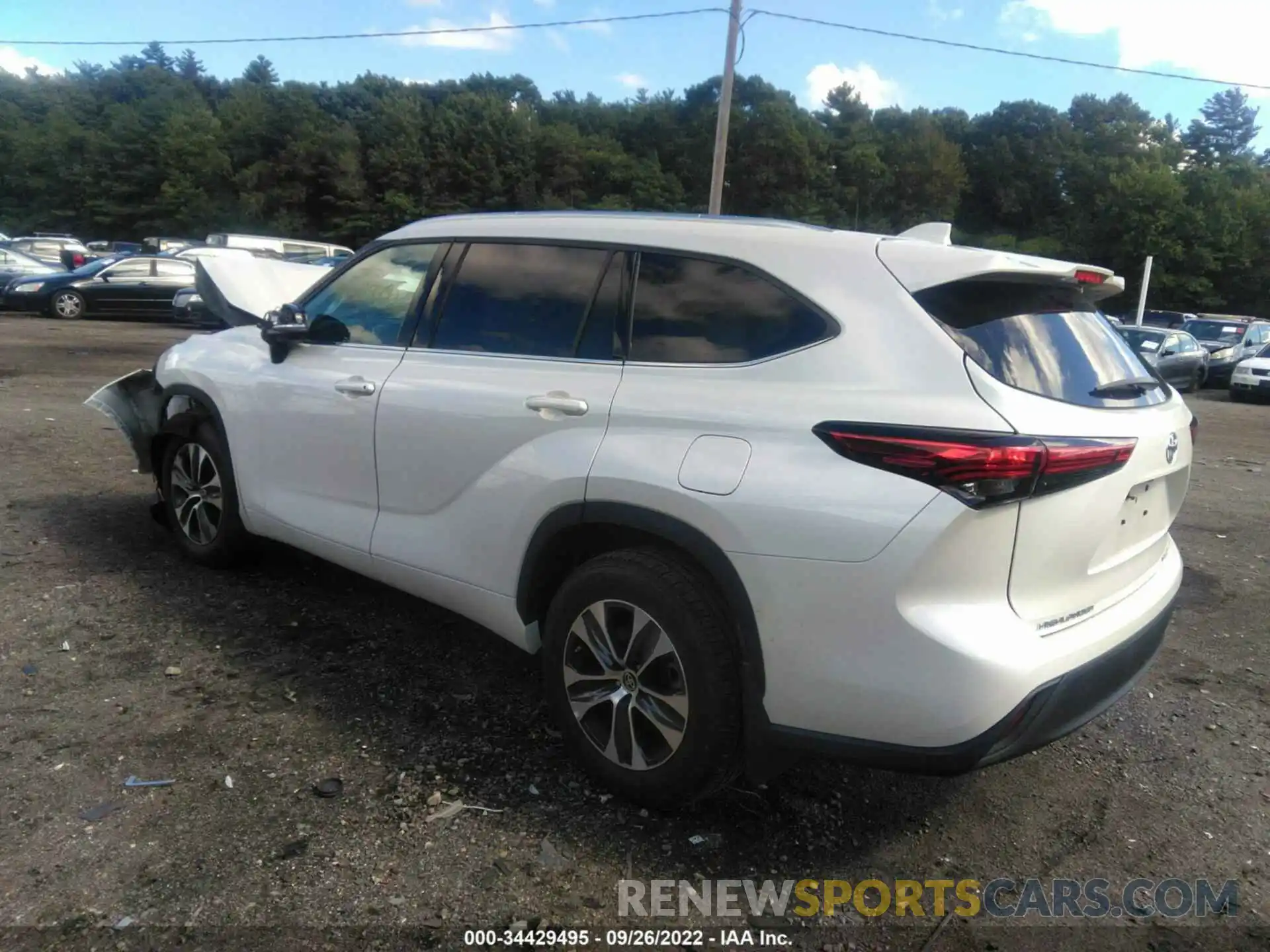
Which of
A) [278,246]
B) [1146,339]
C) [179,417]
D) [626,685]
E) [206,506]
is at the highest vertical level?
[179,417]

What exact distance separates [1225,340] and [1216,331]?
1.06 meters

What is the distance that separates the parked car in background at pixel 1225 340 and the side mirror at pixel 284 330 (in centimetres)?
2171

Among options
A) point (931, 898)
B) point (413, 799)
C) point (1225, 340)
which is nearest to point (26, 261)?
point (413, 799)

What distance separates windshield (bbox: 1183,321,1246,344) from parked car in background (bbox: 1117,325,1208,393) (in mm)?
2761

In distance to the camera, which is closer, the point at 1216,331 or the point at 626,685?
the point at 626,685

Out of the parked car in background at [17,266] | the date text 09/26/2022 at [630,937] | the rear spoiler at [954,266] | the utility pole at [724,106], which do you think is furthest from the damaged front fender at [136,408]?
the parked car in background at [17,266]

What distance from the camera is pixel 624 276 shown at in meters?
3.13

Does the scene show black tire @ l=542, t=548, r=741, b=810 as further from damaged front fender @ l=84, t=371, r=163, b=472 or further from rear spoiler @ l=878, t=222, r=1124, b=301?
damaged front fender @ l=84, t=371, r=163, b=472

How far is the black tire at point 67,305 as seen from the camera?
20344 mm

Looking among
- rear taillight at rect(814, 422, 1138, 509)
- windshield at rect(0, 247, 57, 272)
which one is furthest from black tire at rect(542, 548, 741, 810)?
windshield at rect(0, 247, 57, 272)

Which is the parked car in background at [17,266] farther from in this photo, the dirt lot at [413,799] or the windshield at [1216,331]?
the windshield at [1216,331]

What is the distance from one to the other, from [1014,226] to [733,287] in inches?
3226

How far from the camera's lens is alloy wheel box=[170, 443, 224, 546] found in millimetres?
4641

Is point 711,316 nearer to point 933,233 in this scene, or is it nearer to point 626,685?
point 933,233
